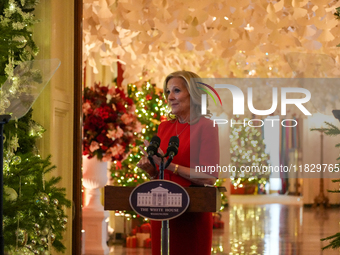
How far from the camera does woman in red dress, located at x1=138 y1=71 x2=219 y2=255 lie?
7.48 ft

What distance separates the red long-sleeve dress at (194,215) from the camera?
2.29m

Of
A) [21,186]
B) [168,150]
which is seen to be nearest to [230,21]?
[168,150]

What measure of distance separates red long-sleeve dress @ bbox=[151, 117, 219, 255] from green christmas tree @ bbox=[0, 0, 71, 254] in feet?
1.65

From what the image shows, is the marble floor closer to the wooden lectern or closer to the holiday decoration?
the holiday decoration

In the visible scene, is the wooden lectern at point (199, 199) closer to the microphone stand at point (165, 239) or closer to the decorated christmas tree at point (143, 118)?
the microphone stand at point (165, 239)

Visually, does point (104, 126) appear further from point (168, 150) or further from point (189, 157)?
point (168, 150)

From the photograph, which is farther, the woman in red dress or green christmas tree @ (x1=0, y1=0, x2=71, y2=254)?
the woman in red dress

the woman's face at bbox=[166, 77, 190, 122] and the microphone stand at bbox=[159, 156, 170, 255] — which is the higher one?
the woman's face at bbox=[166, 77, 190, 122]

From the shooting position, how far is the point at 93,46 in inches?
191

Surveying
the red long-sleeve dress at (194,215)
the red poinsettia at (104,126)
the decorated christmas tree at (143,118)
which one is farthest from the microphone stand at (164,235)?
the decorated christmas tree at (143,118)

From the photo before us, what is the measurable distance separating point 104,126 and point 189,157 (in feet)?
8.38

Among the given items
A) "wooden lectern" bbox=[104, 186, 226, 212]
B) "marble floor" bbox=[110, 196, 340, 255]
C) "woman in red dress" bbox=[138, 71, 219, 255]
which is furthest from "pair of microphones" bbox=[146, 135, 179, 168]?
"marble floor" bbox=[110, 196, 340, 255]

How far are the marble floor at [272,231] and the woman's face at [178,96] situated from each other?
9.33ft

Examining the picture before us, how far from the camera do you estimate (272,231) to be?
247 inches
